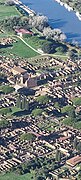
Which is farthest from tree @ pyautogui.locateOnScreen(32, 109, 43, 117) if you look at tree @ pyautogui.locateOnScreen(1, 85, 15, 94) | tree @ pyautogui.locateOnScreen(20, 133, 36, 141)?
tree @ pyautogui.locateOnScreen(1, 85, 15, 94)

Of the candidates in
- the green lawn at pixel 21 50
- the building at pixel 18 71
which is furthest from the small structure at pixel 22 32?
the building at pixel 18 71

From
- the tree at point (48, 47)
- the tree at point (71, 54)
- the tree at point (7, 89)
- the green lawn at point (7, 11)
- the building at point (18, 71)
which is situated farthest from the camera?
the green lawn at point (7, 11)

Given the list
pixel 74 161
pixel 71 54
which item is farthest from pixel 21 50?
pixel 74 161

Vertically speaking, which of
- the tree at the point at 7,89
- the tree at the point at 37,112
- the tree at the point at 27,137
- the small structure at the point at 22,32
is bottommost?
→ the tree at the point at 27,137

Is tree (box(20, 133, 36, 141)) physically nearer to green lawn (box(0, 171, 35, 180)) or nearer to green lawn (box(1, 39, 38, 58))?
green lawn (box(0, 171, 35, 180))

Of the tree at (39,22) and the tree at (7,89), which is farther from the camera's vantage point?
the tree at (39,22)

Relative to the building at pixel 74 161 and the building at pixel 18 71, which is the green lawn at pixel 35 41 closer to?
the building at pixel 18 71
